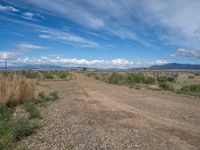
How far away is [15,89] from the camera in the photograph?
54.9ft

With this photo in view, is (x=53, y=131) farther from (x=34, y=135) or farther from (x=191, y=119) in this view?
(x=191, y=119)

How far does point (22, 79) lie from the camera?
17781mm

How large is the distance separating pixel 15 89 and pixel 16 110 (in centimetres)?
195

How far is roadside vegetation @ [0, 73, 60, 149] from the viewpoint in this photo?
9539mm

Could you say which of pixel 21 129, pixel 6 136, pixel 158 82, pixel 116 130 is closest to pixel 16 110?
pixel 21 129

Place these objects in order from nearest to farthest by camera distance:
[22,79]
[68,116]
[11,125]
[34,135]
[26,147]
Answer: [26,147] → [34,135] → [11,125] → [68,116] → [22,79]

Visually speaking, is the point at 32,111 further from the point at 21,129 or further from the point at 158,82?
the point at 158,82

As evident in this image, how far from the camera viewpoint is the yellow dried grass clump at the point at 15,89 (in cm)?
1554

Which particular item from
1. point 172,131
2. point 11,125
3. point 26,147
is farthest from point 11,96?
point 172,131

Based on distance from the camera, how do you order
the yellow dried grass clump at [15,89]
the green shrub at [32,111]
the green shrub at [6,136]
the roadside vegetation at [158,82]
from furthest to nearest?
the roadside vegetation at [158,82] < the yellow dried grass clump at [15,89] < the green shrub at [32,111] < the green shrub at [6,136]

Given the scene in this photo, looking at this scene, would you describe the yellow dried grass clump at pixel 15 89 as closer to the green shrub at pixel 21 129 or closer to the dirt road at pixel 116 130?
the dirt road at pixel 116 130

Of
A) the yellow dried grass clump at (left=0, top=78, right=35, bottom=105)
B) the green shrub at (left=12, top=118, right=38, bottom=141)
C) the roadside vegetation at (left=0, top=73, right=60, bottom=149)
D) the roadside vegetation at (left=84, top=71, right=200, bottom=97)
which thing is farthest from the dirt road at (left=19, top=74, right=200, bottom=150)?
the roadside vegetation at (left=84, top=71, right=200, bottom=97)

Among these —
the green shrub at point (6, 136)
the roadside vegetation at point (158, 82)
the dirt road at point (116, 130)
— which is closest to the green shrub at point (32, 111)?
the dirt road at point (116, 130)

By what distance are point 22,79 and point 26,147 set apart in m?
9.82
